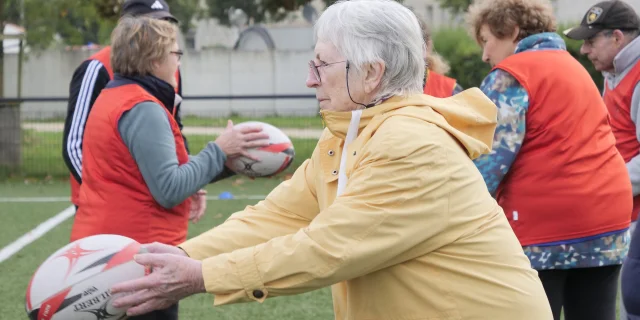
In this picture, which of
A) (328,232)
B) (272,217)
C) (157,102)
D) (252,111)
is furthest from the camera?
(252,111)

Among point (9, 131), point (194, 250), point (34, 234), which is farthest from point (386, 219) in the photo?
point (9, 131)

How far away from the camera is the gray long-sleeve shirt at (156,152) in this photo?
13.8 feet

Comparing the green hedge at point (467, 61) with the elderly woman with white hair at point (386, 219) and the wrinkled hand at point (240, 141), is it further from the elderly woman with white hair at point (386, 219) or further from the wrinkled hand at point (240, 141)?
the elderly woman with white hair at point (386, 219)

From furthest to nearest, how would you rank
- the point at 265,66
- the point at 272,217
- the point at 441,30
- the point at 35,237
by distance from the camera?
the point at 265,66 < the point at 441,30 < the point at 35,237 < the point at 272,217

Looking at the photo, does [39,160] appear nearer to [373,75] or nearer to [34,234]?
[34,234]

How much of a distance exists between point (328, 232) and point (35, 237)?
28.1 ft

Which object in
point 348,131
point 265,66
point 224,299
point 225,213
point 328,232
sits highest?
point 348,131

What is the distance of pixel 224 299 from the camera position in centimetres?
277

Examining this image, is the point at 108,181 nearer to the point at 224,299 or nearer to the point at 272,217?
the point at 272,217

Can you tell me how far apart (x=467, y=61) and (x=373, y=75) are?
19.6 m

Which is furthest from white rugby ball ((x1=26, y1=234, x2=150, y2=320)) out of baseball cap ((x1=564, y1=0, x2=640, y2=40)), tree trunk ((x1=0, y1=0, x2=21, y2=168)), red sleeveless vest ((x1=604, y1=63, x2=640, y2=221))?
tree trunk ((x1=0, y1=0, x2=21, y2=168))

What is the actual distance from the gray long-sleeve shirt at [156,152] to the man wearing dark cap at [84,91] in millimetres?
658

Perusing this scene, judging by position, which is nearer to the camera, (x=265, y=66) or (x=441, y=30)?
(x=441, y=30)

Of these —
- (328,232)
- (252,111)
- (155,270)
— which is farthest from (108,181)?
(252,111)
